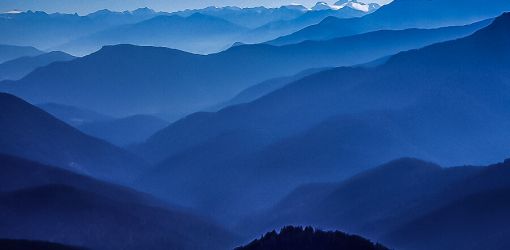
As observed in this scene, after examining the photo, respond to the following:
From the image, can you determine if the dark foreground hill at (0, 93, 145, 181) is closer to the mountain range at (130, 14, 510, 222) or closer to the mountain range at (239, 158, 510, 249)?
the mountain range at (130, 14, 510, 222)

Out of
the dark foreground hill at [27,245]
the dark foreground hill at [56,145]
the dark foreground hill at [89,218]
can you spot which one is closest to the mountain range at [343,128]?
the dark foreground hill at [56,145]

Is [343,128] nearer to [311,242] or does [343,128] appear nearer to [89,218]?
[89,218]

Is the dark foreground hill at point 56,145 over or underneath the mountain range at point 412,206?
over

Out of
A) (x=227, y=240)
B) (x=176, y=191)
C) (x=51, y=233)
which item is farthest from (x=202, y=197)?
(x=51, y=233)

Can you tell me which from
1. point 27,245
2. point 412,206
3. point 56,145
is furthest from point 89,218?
point 56,145

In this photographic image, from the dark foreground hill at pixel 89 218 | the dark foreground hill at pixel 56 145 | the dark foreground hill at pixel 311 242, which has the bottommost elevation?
the dark foreground hill at pixel 311 242

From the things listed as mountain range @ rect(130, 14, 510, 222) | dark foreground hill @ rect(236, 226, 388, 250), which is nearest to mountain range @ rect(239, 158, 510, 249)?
mountain range @ rect(130, 14, 510, 222)

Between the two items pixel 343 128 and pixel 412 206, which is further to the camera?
pixel 343 128

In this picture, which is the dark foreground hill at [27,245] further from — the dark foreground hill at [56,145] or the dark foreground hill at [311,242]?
the dark foreground hill at [56,145]

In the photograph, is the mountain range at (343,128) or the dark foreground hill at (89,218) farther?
the mountain range at (343,128)
